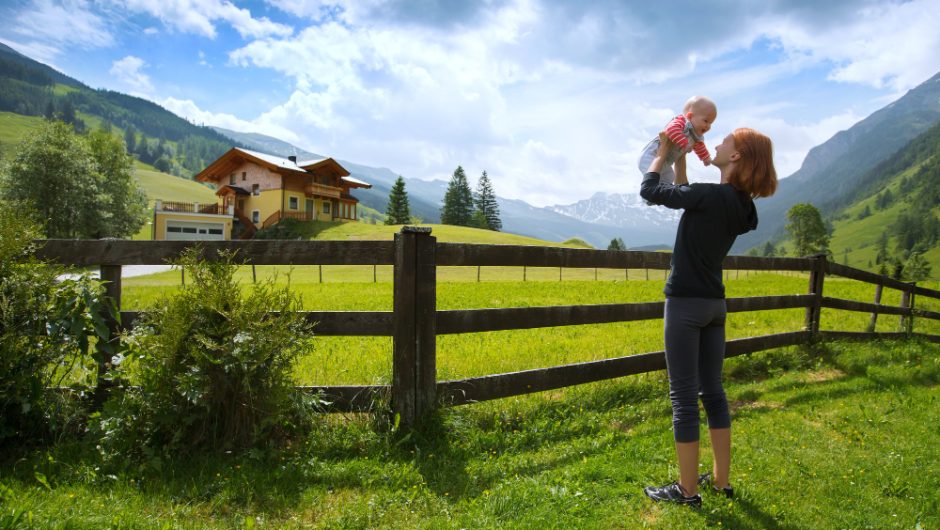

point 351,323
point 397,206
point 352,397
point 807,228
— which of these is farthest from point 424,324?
point 807,228

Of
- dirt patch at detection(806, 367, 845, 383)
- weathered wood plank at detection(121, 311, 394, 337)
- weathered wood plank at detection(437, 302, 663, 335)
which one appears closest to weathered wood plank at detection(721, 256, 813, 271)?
dirt patch at detection(806, 367, 845, 383)

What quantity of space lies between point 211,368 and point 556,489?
8.38ft

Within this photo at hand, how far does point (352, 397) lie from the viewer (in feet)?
14.1

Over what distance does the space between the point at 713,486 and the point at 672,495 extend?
0.39 meters

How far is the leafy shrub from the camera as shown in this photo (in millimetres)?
3646

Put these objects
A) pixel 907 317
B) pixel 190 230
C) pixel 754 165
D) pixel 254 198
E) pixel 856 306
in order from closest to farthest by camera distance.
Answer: pixel 754 165, pixel 856 306, pixel 907 317, pixel 190 230, pixel 254 198

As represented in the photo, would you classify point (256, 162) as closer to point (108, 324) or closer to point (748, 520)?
point (108, 324)

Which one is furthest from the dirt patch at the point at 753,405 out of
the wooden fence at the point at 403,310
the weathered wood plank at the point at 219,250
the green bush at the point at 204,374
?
the green bush at the point at 204,374

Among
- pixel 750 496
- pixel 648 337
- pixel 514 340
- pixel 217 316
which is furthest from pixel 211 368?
pixel 648 337

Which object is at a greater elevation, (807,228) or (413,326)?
(807,228)

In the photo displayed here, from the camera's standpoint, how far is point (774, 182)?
3334 mm

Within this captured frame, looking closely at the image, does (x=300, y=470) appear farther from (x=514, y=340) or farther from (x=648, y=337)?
(x=648, y=337)

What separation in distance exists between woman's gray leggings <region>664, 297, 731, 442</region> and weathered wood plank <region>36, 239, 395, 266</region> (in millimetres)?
2215

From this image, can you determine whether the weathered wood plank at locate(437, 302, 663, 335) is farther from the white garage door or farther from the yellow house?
the white garage door
